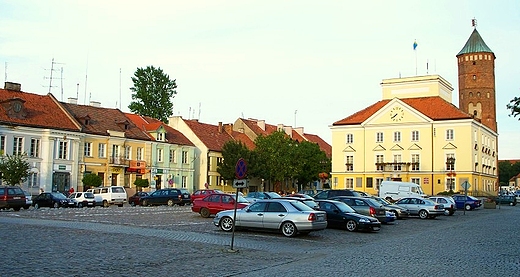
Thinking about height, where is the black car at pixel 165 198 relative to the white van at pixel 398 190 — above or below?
below

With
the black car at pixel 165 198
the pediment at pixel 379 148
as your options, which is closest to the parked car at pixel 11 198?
the black car at pixel 165 198

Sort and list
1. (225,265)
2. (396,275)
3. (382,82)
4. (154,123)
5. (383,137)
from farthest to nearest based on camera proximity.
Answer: (382,82), (383,137), (154,123), (225,265), (396,275)

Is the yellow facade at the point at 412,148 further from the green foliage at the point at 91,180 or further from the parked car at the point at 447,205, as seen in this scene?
the green foliage at the point at 91,180

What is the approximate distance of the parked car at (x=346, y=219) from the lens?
2828 centimetres

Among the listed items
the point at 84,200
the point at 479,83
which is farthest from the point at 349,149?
the point at 84,200

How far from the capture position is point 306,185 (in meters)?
98.4

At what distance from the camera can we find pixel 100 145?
66.6m

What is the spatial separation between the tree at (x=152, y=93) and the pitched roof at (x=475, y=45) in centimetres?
5481

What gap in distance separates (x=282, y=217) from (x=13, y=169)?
35.7 meters

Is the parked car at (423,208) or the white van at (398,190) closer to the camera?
the parked car at (423,208)

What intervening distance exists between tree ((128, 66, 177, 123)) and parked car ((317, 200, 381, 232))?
61.5 metres

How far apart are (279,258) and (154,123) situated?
6037 cm

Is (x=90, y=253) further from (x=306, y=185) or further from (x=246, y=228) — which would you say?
(x=306, y=185)

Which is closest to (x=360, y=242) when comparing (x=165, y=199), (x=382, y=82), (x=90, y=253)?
(x=90, y=253)
